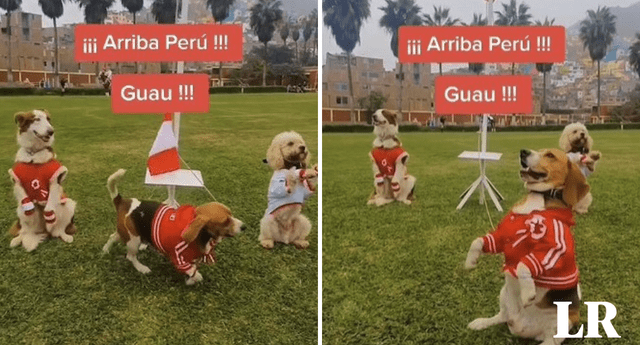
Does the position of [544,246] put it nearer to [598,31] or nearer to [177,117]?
[598,31]

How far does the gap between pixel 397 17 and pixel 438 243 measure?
73cm

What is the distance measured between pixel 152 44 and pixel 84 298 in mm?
820

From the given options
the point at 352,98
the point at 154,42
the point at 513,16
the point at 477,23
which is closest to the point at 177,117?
the point at 154,42

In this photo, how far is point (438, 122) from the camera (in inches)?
74.5

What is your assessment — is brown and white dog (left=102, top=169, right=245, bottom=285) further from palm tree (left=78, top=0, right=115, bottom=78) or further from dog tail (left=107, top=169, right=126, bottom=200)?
palm tree (left=78, top=0, right=115, bottom=78)

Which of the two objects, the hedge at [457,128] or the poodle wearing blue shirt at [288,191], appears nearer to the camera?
the hedge at [457,128]

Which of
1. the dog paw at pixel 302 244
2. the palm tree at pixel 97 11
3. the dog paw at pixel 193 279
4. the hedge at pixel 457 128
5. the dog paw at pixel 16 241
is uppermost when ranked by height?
the palm tree at pixel 97 11

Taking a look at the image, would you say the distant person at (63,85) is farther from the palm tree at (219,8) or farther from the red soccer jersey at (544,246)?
the red soccer jersey at (544,246)

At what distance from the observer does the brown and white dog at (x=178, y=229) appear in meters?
1.75

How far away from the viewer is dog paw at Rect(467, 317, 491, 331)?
5.74 ft

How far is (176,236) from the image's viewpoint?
5.79 feet

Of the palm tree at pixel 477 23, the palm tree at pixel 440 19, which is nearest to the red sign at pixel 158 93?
the palm tree at pixel 440 19

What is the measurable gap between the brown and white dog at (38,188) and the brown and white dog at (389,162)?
3.32 ft

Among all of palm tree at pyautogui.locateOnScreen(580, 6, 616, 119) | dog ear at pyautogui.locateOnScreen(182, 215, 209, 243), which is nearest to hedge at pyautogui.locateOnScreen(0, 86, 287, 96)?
dog ear at pyautogui.locateOnScreen(182, 215, 209, 243)
